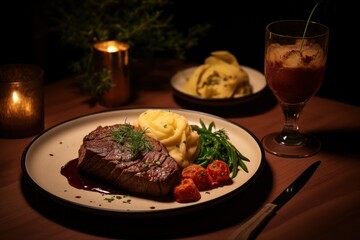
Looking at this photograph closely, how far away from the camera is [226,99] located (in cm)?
290

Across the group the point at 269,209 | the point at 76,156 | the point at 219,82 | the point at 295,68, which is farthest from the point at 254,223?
the point at 219,82

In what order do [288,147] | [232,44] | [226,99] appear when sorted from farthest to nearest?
[232,44]
[226,99]
[288,147]

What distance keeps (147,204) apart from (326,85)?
7.64 feet

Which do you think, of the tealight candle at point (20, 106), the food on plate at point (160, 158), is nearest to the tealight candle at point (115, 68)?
the tealight candle at point (20, 106)

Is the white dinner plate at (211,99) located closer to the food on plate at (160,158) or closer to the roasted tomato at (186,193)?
the food on plate at (160,158)

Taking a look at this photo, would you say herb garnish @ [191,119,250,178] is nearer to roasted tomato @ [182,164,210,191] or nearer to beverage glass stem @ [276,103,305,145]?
roasted tomato @ [182,164,210,191]

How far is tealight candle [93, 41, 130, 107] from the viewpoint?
3016mm

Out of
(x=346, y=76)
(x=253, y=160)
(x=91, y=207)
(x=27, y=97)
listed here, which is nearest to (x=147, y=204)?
(x=91, y=207)

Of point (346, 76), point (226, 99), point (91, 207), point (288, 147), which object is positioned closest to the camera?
point (91, 207)

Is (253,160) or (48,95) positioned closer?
(253,160)

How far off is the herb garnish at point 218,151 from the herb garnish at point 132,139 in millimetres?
289

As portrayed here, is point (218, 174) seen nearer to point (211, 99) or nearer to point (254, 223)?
point (254, 223)

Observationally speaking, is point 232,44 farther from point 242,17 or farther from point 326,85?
point 326,85

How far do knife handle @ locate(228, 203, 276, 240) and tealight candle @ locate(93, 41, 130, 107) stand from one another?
134 cm
